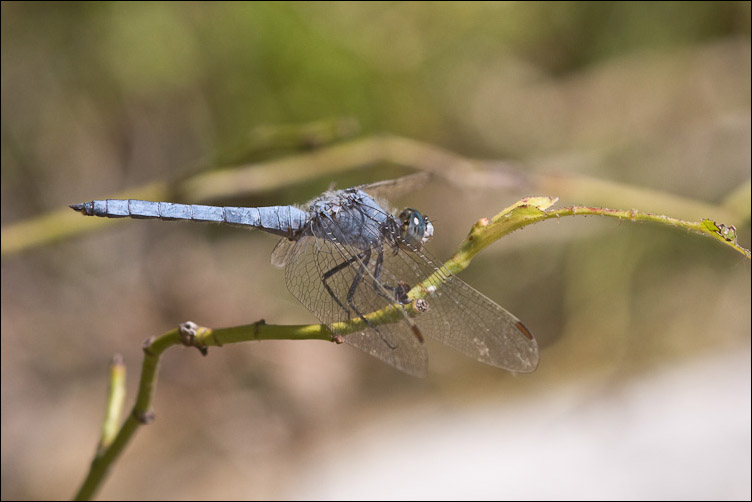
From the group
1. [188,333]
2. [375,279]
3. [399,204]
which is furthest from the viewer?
[399,204]

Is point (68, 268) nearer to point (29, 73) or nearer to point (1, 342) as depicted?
point (1, 342)

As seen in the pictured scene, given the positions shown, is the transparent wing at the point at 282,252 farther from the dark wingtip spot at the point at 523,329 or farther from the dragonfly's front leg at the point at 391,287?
the dark wingtip spot at the point at 523,329

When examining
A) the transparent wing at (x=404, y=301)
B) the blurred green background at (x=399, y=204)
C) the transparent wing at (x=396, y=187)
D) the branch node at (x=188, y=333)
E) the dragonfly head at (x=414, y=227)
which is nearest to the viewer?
the branch node at (x=188, y=333)

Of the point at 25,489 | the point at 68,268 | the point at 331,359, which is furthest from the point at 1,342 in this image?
the point at 331,359

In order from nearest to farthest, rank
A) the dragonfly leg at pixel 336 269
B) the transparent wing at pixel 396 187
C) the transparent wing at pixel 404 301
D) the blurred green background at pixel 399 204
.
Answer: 1. the transparent wing at pixel 404 301
2. the dragonfly leg at pixel 336 269
3. the transparent wing at pixel 396 187
4. the blurred green background at pixel 399 204

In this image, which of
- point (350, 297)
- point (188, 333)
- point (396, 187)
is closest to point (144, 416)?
point (188, 333)

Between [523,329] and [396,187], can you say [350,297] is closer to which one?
[523,329]

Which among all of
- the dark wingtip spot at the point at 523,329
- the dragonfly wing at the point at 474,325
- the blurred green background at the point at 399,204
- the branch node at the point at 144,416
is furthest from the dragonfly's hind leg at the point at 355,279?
the blurred green background at the point at 399,204
